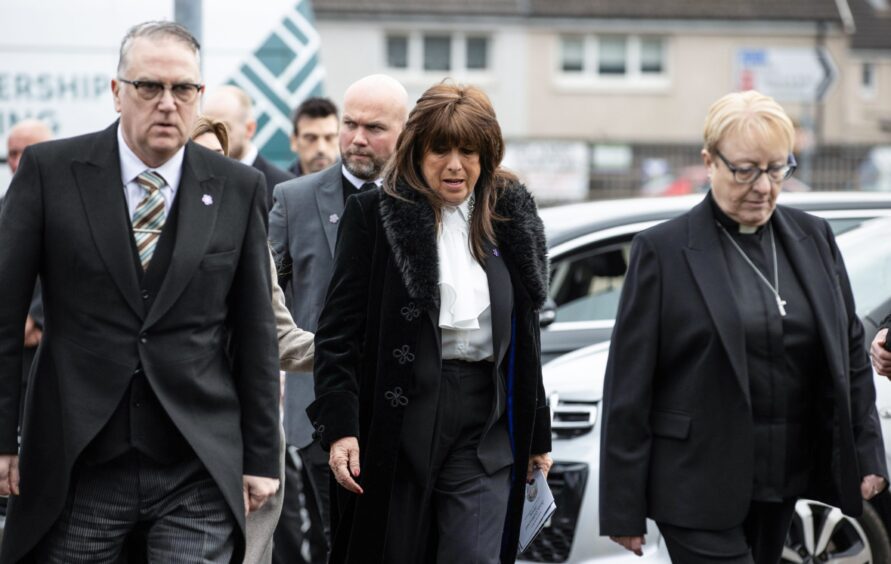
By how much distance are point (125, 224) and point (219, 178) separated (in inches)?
12.3

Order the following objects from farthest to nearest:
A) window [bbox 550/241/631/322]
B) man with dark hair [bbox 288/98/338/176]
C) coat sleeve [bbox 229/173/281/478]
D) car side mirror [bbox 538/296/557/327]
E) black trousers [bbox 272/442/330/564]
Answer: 1. man with dark hair [bbox 288/98/338/176]
2. window [bbox 550/241/631/322]
3. car side mirror [bbox 538/296/557/327]
4. black trousers [bbox 272/442/330/564]
5. coat sleeve [bbox 229/173/281/478]

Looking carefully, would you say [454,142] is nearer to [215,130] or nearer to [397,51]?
[215,130]

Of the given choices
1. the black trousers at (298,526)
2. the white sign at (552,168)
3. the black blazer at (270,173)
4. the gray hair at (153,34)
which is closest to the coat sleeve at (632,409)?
the gray hair at (153,34)

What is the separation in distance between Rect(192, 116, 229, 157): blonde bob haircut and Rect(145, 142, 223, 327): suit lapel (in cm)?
141

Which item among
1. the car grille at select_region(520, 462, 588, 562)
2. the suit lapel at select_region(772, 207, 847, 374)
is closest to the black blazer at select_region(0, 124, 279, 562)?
the suit lapel at select_region(772, 207, 847, 374)

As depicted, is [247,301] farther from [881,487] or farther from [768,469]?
[881,487]

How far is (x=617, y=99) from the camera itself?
4350cm

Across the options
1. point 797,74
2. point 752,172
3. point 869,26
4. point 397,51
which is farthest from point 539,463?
point 869,26

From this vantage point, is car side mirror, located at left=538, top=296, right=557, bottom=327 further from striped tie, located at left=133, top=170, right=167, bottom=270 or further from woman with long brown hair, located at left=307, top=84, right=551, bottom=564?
striped tie, located at left=133, top=170, right=167, bottom=270

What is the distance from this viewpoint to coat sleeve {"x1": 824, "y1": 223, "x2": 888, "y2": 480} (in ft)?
14.4

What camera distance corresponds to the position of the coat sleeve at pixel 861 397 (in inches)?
173

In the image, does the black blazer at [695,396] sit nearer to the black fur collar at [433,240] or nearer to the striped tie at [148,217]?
the black fur collar at [433,240]

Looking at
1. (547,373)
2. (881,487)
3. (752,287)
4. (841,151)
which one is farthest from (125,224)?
(841,151)

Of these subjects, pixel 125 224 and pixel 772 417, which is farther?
pixel 772 417
